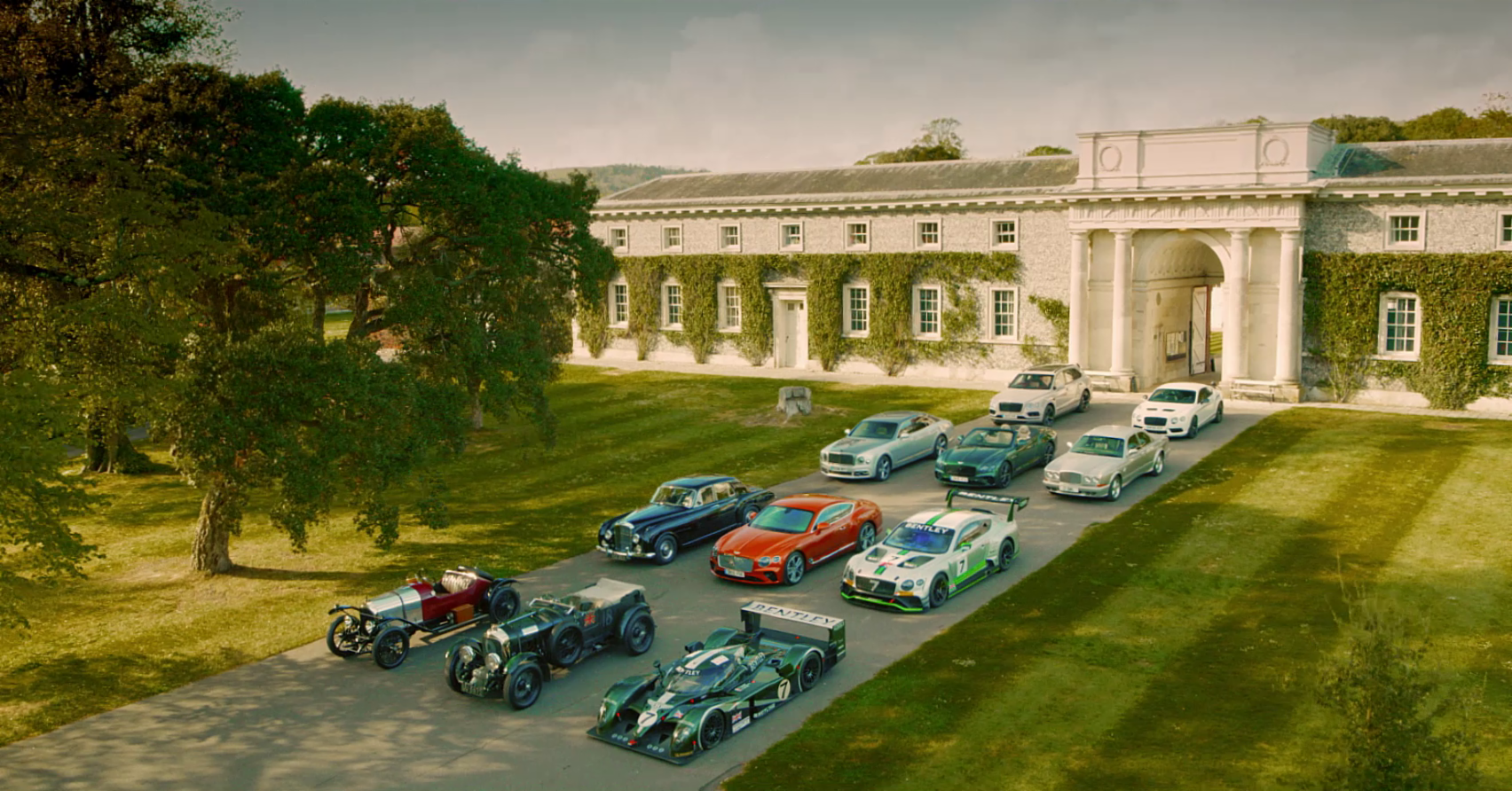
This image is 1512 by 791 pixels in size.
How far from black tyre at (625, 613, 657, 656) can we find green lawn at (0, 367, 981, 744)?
5.11 m

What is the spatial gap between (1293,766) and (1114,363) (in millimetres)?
26762

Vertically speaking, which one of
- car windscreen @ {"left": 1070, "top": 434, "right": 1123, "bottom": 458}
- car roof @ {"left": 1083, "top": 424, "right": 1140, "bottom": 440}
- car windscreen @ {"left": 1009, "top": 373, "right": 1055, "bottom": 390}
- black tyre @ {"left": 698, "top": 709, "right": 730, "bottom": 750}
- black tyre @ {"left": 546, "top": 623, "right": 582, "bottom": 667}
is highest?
car windscreen @ {"left": 1009, "top": 373, "right": 1055, "bottom": 390}

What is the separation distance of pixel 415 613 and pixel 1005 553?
10449 millimetres

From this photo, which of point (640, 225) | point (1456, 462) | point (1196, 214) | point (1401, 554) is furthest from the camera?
point (640, 225)

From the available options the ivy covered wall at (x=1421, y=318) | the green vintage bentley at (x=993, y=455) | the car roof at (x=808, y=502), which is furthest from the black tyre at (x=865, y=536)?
the ivy covered wall at (x=1421, y=318)

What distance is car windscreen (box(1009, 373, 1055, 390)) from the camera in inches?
1286

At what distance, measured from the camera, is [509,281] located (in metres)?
24.1

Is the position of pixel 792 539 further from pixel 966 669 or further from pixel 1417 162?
pixel 1417 162

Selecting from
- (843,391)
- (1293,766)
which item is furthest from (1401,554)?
(843,391)

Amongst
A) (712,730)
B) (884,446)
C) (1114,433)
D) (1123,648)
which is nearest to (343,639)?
(712,730)

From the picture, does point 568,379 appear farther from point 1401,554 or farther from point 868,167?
point 1401,554

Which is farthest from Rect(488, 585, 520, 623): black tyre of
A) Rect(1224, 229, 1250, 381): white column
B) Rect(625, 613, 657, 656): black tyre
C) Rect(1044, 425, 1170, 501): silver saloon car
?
Rect(1224, 229, 1250, 381): white column

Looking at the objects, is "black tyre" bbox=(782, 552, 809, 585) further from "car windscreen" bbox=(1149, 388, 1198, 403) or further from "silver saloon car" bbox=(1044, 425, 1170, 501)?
"car windscreen" bbox=(1149, 388, 1198, 403)

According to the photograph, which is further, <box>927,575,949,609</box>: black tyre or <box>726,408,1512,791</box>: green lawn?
<box>927,575,949,609</box>: black tyre
